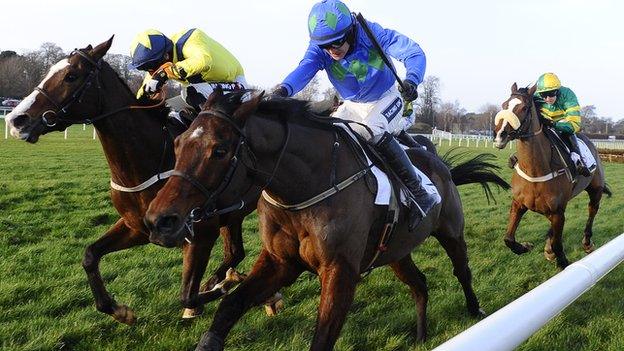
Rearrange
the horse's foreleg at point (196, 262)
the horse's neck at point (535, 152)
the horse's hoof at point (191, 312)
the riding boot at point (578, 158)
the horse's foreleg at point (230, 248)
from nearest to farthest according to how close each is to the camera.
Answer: the horse's foreleg at point (196, 262) < the horse's hoof at point (191, 312) < the horse's foreleg at point (230, 248) < the horse's neck at point (535, 152) < the riding boot at point (578, 158)

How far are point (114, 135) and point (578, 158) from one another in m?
5.71

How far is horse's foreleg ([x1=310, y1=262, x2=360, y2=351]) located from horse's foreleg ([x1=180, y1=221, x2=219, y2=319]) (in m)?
1.26

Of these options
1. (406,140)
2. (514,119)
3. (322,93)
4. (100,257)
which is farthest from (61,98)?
(322,93)

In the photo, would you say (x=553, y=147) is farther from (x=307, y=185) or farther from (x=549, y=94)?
(x=307, y=185)

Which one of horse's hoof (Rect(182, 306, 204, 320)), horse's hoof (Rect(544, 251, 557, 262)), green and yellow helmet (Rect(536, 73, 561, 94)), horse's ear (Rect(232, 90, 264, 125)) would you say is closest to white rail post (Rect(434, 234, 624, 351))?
horse's ear (Rect(232, 90, 264, 125))

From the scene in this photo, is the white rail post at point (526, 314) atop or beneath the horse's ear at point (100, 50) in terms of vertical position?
beneath

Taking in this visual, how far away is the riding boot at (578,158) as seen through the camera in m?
7.16

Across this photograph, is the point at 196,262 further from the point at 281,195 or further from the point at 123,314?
the point at 281,195


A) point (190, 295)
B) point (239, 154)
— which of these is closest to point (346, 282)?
point (239, 154)

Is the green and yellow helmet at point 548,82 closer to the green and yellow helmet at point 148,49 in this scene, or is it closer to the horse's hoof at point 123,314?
the green and yellow helmet at point 148,49

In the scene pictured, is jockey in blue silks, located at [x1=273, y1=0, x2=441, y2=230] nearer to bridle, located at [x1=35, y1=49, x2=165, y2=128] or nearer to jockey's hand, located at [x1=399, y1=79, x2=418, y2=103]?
jockey's hand, located at [x1=399, y1=79, x2=418, y2=103]

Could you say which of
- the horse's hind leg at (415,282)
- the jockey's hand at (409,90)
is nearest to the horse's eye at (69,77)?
the jockey's hand at (409,90)

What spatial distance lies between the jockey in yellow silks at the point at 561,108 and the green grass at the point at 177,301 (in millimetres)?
1388

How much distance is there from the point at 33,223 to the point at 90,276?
3.37 metres
